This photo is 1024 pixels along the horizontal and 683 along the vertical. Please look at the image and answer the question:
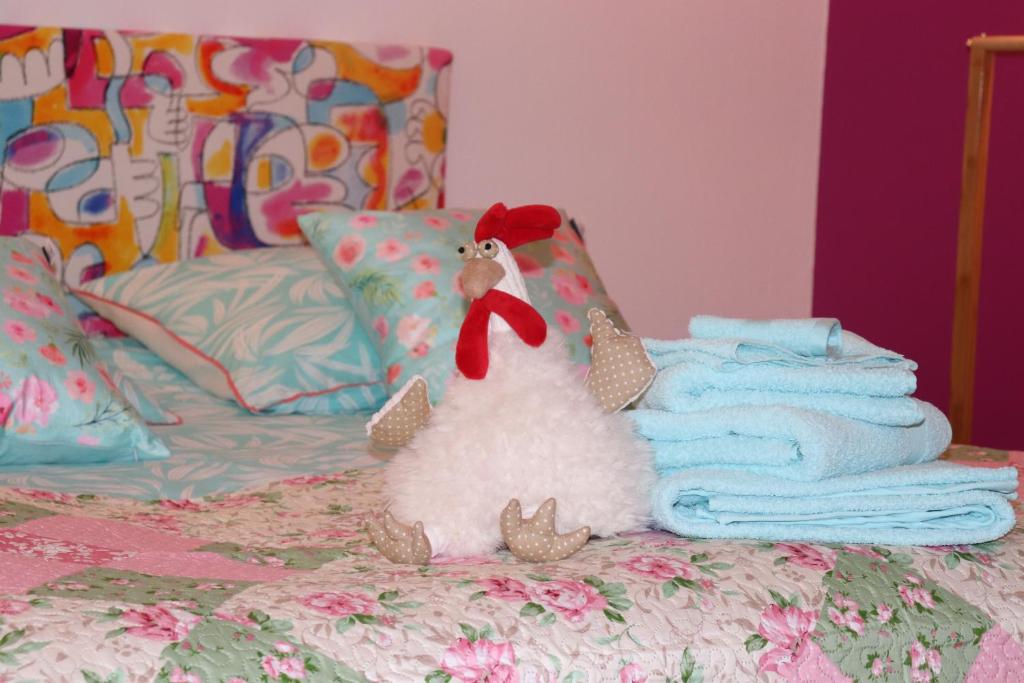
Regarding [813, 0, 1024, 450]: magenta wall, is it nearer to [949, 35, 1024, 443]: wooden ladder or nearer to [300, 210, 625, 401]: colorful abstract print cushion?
[949, 35, 1024, 443]: wooden ladder

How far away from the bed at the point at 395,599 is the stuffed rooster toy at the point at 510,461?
0.09 ft

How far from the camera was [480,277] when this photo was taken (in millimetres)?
1251

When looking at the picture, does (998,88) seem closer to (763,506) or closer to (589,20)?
(589,20)

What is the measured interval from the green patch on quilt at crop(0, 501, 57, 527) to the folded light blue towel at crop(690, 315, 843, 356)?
75cm

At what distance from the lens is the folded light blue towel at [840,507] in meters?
1.22

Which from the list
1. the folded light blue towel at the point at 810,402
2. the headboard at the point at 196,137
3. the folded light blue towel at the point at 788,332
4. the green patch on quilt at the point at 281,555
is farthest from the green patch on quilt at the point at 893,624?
the headboard at the point at 196,137

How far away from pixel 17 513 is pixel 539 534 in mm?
595

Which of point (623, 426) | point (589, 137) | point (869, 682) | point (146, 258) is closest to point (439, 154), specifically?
point (589, 137)

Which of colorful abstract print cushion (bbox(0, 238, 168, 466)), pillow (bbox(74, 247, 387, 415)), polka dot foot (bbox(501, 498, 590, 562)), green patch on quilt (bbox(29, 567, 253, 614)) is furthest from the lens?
pillow (bbox(74, 247, 387, 415))

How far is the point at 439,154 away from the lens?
2697 millimetres

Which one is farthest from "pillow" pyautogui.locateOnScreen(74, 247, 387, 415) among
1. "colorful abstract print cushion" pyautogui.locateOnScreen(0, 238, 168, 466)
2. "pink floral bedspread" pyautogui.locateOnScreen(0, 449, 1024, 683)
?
"pink floral bedspread" pyautogui.locateOnScreen(0, 449, 1024, 683)

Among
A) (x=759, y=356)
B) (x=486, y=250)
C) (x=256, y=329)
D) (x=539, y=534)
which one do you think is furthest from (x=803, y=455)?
(x=256, y=329)

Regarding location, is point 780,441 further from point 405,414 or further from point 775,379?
point 405,414

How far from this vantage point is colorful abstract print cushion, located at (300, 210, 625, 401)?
6.41 feet
